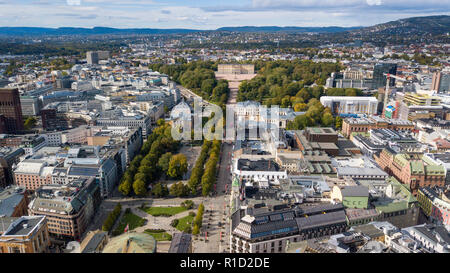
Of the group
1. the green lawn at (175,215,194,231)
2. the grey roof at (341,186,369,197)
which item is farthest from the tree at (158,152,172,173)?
the grey roof at (341,186,369,197)

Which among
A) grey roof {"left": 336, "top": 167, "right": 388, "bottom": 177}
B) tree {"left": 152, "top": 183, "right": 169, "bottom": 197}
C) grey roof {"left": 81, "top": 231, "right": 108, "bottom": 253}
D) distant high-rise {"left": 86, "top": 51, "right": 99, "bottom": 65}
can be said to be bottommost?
tree {"left": 152, "top": 183, "right": 169, "bottom": 197}

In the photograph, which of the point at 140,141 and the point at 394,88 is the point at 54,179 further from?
the point at 394,88

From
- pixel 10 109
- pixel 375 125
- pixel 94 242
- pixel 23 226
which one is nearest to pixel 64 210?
pixel 23 226

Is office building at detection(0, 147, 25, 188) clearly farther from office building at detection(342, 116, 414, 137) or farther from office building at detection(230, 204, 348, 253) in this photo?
office building at detection(342, 116, 414, 137)

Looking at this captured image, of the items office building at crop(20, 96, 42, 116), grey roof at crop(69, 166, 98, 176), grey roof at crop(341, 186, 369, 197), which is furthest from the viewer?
office building at crop(20, 96, 42, 116)

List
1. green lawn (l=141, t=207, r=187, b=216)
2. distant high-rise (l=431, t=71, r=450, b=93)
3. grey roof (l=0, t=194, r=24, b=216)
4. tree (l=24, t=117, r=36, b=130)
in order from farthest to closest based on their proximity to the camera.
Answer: distant high-rise (l=431, t=71, r=450, b=93), tree (l=24, t=117, r=36, b=130), green lawn (l=141, t=207, r=187, b=216), grey roof (l=0, t=194, r=24, b=216)

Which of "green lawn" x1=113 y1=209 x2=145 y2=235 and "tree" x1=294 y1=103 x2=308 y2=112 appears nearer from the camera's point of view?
"green lawn" x1=113 y1=209 x2=145 y2=235
